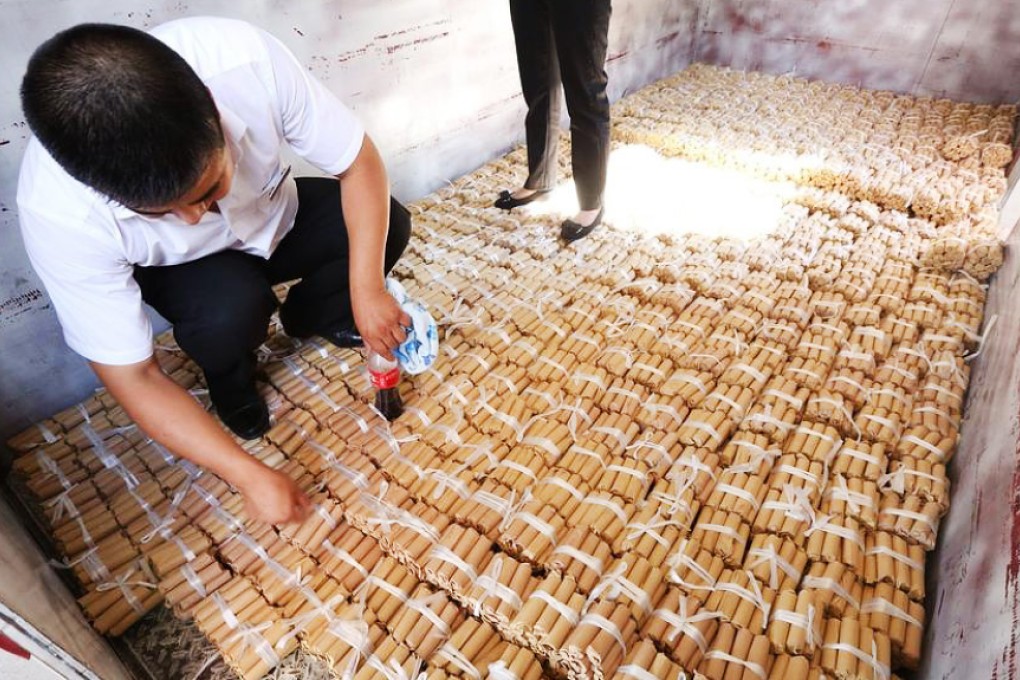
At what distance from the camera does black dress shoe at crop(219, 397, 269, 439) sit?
2.08 m

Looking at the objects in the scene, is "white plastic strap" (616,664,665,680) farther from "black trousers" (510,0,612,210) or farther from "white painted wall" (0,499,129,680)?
"black trousers" (510,0,612,210)

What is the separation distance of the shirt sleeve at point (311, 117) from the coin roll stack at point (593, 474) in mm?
896

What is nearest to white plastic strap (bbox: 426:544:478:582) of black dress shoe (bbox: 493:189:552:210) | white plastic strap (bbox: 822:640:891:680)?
white plastic strap (bbox: 822:640:891:680)

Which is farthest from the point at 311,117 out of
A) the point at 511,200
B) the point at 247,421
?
the point at 511,200

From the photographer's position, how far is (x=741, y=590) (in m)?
1.53

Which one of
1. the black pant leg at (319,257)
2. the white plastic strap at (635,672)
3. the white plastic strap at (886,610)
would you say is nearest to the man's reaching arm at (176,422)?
the black pant leg at (319,257)

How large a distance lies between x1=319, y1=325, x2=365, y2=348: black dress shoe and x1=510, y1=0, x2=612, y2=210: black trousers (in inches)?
60.5

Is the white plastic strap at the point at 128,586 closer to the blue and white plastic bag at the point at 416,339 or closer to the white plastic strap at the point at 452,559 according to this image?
the white plastic strap at the point at 452,559

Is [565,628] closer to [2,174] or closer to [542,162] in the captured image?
[2,174]

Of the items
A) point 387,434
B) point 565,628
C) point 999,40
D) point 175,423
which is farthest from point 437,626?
point 999,40

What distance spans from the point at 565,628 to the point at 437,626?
0.35 meters

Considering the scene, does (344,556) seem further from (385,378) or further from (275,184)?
(275,184)

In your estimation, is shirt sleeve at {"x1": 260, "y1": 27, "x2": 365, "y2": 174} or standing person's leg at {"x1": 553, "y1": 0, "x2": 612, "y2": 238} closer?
shirt sleeve at {"x1": 260, "y1": 27, "x2": 365, "y2": 174}

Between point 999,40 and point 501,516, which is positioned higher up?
point 999,40
